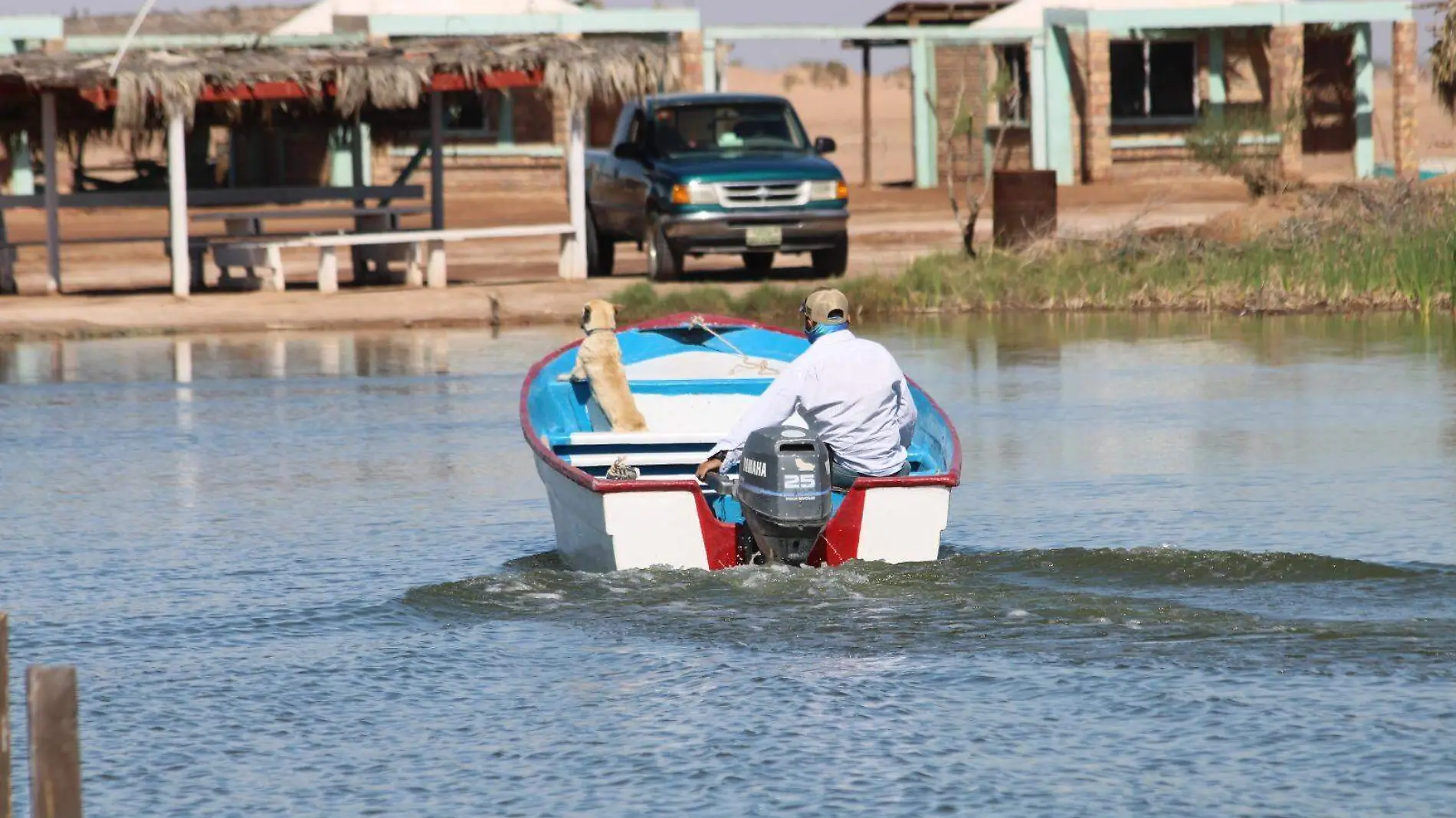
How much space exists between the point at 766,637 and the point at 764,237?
15460 mm

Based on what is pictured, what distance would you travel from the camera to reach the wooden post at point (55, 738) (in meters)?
5.03

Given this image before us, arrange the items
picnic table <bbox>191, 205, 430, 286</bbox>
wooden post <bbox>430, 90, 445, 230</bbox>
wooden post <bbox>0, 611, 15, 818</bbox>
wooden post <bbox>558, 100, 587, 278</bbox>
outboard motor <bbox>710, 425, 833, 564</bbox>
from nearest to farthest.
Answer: wooden post <bbox>0, 611, 15, 818</bbox>, outboard motor <bbox>710, 425, 833, 564</bbox>, picnic table <bbox>191, 205, 430, 286</bbox>, wooden post <bbox>558, 100, 587, 278</bbox>, wooden post <bbox>430, 90, 445, 230</bbox>

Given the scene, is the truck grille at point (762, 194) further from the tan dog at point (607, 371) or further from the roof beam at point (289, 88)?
the tan dog at point (607, 371)

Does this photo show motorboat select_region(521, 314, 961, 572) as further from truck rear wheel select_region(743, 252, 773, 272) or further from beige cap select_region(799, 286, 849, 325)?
truck rear wheel select_region(743, 252, 773, 272)

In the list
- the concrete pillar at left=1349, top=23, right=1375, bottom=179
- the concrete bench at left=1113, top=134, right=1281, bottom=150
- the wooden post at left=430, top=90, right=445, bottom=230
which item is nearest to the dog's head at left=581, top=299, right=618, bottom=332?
the wooden post at left=430, top=90, right=445, bottom=230

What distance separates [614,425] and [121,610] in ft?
10.4

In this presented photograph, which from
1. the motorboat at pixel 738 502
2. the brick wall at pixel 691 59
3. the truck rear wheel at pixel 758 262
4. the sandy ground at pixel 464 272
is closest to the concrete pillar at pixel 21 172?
the sandy ground at pixel 464 272

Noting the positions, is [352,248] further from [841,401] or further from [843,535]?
[843,535]

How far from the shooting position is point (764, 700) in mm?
8242

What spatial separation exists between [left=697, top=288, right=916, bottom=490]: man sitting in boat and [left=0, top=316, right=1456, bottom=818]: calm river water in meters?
0.59

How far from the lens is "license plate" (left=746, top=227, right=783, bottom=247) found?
955 inches

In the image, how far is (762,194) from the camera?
957 inches

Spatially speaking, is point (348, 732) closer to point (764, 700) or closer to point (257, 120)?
point (764, 700)

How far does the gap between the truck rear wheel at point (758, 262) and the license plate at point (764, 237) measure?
2.00 metres
